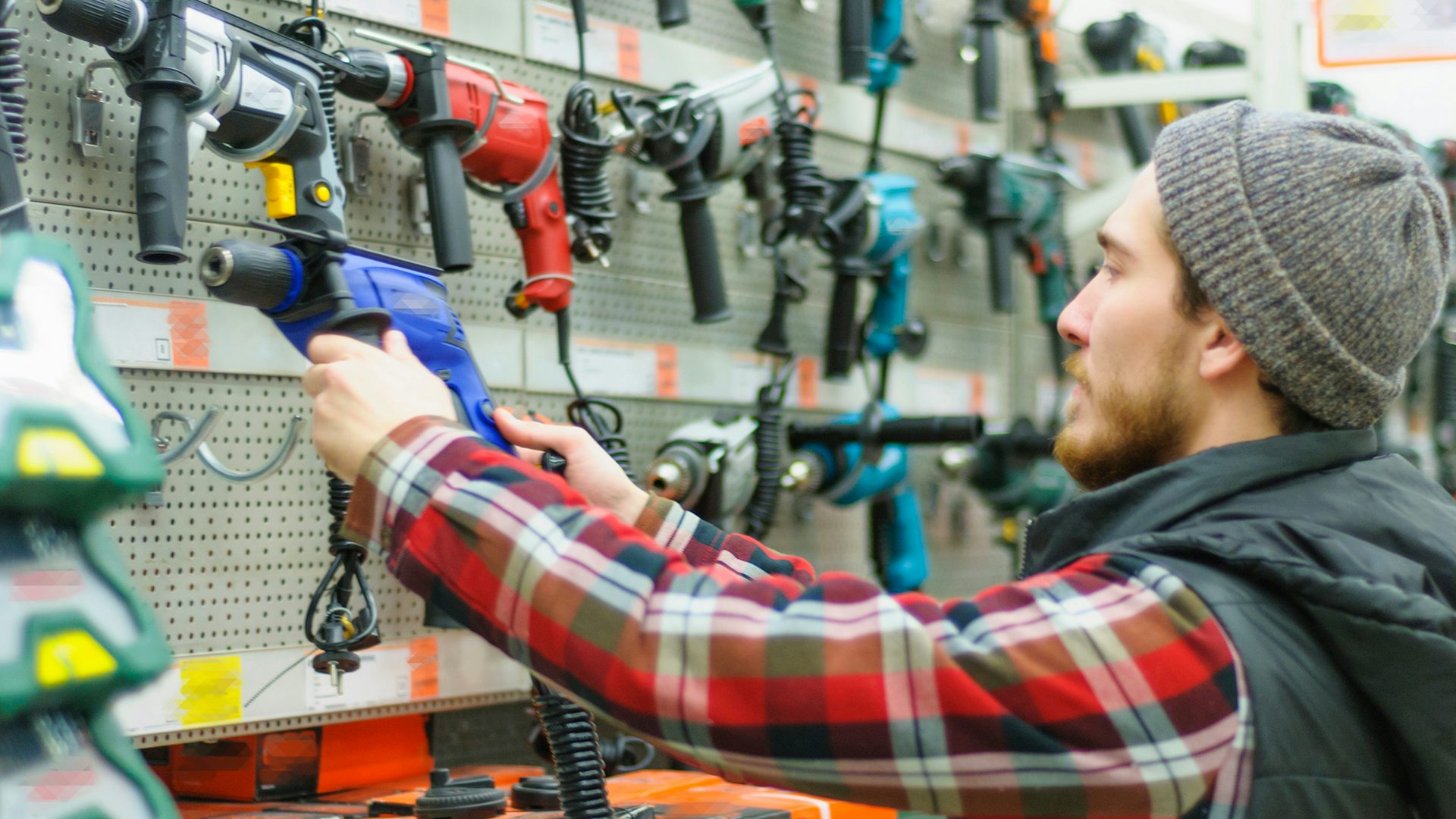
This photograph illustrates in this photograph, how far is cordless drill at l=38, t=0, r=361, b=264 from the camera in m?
1.30

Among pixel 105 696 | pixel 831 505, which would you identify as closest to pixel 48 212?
pixel 105 696

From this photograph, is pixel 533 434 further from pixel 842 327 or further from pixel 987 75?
pixel 987 75

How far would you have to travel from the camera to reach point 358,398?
94 cm

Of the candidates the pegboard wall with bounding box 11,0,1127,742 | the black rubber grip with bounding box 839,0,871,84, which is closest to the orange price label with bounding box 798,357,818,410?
the pegboard wall with bounding box 11,0,1127,742

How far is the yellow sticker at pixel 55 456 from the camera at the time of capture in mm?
620

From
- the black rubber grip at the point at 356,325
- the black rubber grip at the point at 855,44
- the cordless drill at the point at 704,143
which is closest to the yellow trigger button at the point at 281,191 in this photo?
the black rubber grip at the point at 356,325

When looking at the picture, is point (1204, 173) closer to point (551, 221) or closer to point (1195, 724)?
point (1195, 724)

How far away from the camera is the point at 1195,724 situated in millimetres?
881

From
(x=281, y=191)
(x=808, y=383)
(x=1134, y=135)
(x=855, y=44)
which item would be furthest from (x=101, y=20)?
(x=1134, y=135)

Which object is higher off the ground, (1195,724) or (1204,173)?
Result: (1204,173)

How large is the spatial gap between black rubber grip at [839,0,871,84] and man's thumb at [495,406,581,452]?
139cm

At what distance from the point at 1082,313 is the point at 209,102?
0.90m

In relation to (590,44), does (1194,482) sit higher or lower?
lower

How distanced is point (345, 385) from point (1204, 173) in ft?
2.26
